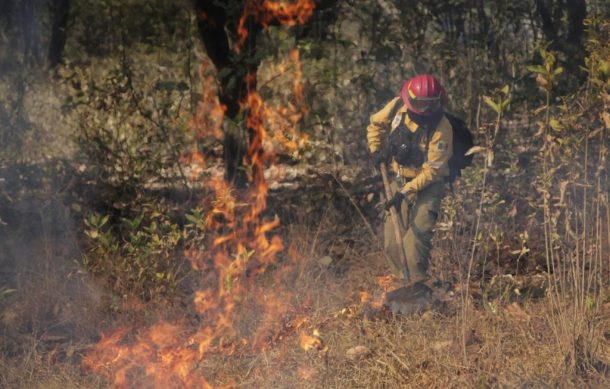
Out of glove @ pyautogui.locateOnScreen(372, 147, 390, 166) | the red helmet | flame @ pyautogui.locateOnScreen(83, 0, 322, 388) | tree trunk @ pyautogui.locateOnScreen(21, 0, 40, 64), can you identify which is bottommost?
flame @ pyautogui.locateOnScreen(83, 0, 322, 388)

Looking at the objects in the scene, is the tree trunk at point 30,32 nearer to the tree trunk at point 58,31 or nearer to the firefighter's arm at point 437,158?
the tree trunk at point 58,31

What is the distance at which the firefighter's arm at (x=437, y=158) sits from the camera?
6.14 meters

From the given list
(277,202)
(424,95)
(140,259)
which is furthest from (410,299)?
(277,202)

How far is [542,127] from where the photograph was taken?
5277 millimetres

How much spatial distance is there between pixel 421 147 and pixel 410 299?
3.33ft

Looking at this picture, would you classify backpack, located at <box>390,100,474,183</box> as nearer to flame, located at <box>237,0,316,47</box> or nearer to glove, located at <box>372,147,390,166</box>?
glove, located at <box>372,147,390,166</box>

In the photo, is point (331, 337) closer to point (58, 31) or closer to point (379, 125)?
point (379, 125)

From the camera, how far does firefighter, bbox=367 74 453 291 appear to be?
6066 millimetres

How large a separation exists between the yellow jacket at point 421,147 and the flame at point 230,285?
1104 millimetres

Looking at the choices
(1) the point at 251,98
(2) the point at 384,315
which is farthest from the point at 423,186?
(1) the point at 251,98

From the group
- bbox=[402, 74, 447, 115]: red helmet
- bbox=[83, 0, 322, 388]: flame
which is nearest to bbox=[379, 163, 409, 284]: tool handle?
bbox=[402, 74, 447, 115]: red helmet

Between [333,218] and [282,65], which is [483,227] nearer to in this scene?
[333,218]

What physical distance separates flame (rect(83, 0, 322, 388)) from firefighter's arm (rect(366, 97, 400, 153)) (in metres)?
1.07

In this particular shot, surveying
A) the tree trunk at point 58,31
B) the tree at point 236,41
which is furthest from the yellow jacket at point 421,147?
the tree trunk at point 58,31
